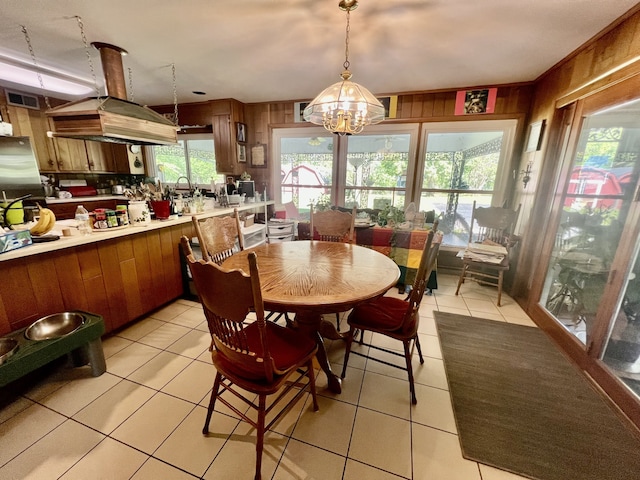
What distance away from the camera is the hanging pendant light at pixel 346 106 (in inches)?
68.7

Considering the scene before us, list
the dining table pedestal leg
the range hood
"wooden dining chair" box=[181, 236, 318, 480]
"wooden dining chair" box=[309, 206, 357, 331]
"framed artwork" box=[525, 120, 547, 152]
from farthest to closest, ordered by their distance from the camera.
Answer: "framed artwork" box=[525, 120, 547, 152] → "wooden dining chair" box=[309, 206, 357, 331] → the range hood → the dining table pedestal leg → "wooden dining chair" box=[181, 236, 318, 480]

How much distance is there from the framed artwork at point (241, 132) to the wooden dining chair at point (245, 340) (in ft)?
11.1

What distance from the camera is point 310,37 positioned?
220 cm

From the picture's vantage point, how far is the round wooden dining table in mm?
1240

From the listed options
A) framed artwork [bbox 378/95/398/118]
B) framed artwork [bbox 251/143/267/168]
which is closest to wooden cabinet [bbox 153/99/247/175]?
framed artwork [bbox 251/143/267/168]

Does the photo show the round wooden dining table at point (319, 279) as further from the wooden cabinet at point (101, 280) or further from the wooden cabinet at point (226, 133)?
the wooden cabinet at point (226, 133)

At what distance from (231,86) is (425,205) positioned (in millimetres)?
3176

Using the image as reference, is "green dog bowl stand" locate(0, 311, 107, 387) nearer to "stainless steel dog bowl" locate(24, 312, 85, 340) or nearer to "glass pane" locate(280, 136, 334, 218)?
"stainless steel dog bowl" locate(24, 312, 85, 340)

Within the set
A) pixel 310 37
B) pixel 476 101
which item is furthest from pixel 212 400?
pixel 476 101

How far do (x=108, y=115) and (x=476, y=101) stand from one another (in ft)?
13.4

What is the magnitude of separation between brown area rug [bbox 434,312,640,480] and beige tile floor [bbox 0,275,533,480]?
11 cm

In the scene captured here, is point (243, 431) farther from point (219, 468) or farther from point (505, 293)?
point (505, 293)

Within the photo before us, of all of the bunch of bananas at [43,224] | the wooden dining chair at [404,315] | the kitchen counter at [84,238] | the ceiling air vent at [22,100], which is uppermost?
the ceiling air vent at [22,100]

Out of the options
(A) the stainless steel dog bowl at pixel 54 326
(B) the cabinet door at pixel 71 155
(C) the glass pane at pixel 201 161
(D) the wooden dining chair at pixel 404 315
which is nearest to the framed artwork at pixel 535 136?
(D) the wooden dining chair at pixel 404 315
